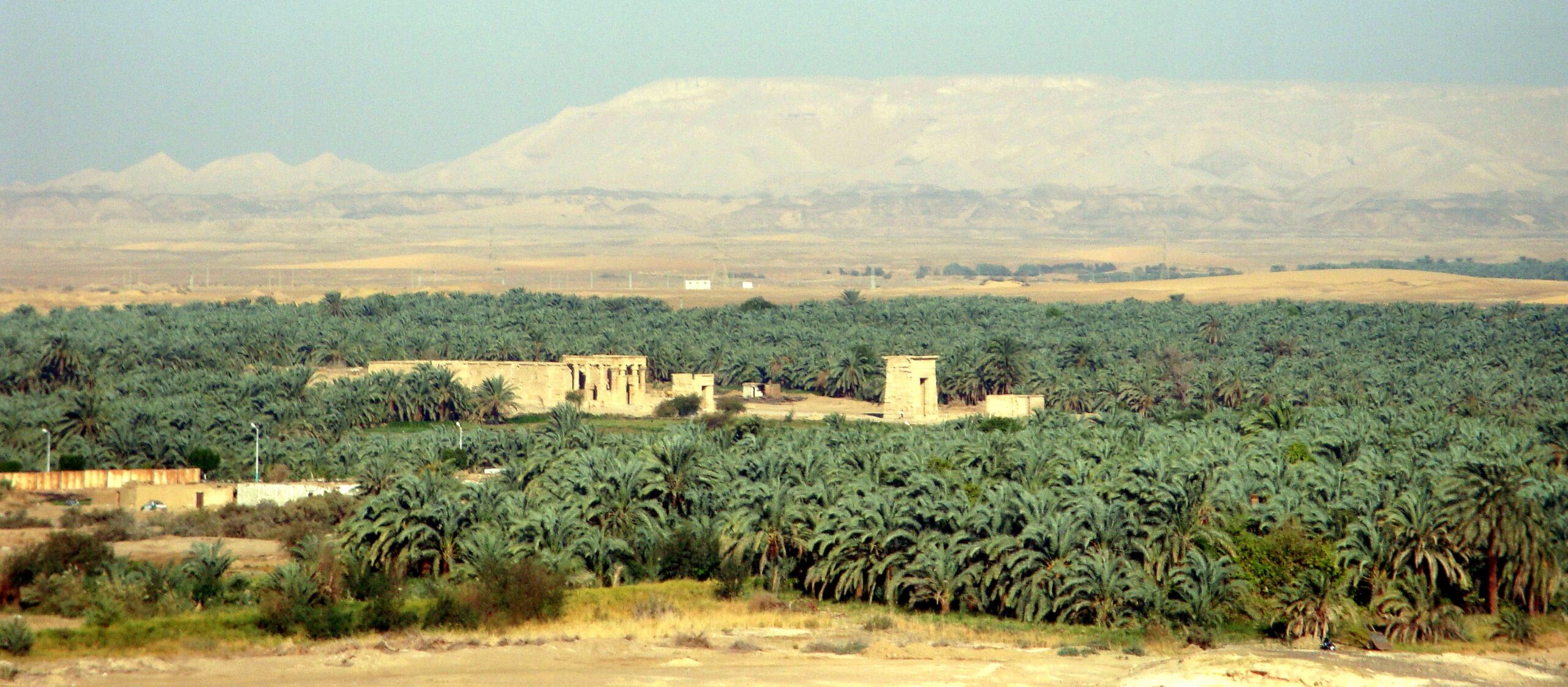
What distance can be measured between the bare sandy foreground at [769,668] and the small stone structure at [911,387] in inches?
1488

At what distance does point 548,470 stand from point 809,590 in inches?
348

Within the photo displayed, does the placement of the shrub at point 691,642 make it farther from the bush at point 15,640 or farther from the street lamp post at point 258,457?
the street lamp post at point 258,457

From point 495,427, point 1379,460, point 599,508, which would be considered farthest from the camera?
point 495,427

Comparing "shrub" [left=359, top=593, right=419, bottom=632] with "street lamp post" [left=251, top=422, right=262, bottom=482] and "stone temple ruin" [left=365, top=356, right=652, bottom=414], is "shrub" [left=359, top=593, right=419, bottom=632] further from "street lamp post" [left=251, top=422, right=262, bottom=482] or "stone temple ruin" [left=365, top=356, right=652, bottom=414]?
"stone temple ruin" [left=365, top=356, right=652, bottom=414]

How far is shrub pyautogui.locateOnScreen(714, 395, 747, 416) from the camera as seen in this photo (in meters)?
64.6

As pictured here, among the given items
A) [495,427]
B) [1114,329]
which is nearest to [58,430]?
[495,427]

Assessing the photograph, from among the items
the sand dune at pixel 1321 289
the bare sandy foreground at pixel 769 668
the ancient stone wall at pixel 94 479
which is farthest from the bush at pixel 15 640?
the sand dune at pixel 1321 289

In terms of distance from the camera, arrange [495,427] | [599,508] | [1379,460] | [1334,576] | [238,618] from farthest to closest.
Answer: [495,427]
[1379,460]
[599,508]
[1334,576]
[238,618]

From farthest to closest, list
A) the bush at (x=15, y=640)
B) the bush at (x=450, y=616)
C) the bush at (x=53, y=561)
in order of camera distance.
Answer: the bush at (x=53, y=561) → the bush at (x=450, y=616) → the bush at (x=15, y=640)

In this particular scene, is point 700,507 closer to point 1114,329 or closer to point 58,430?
point 58,430

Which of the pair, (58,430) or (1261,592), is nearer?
(1261,592)

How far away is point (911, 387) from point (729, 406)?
612 centimetres

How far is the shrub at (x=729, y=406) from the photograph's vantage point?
6456cm

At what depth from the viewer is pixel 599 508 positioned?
33406mm
